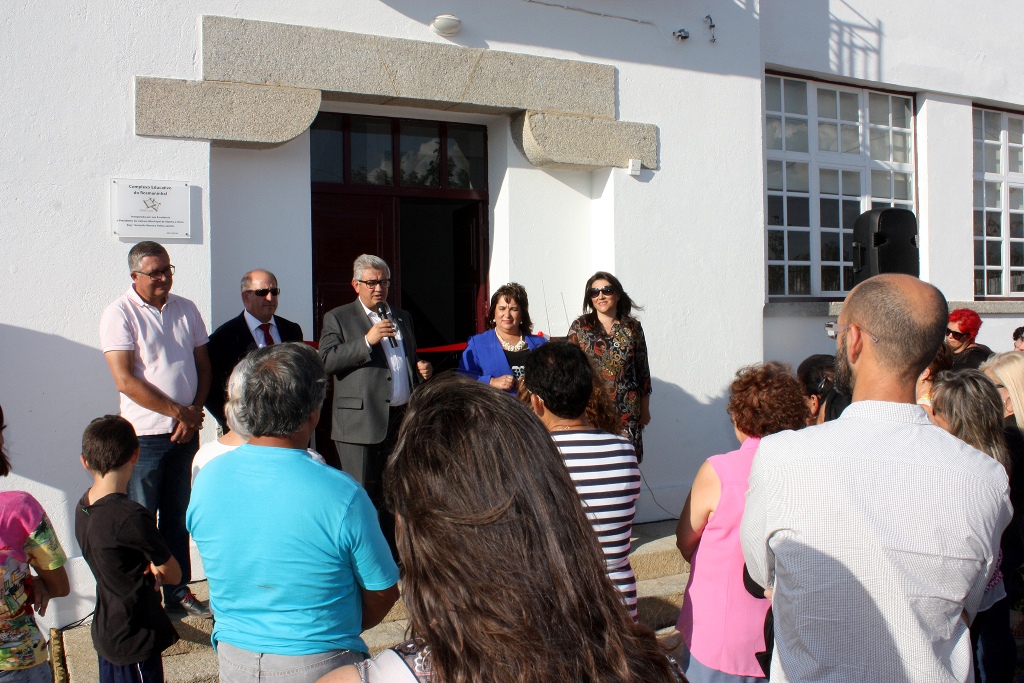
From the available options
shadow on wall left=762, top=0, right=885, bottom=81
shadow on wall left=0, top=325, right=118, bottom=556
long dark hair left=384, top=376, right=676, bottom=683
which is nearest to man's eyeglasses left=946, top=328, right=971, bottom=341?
shadow on wall left=762, top=0, right=885, bottom=81

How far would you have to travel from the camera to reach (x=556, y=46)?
584cm

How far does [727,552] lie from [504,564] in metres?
1.75

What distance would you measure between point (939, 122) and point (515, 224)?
4.55 metres

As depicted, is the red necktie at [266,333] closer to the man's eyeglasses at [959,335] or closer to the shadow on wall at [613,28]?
the shadow on wall at [613,28]

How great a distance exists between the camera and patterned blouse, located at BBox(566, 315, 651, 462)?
516 cm

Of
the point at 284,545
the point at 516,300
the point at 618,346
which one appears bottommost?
the point at 284,545

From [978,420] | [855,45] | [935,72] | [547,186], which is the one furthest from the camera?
[935,72]

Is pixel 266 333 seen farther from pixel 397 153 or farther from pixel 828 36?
pixel 828 36

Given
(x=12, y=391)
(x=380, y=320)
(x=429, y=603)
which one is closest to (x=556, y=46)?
(x=380, y=320)

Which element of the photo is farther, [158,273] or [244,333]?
[244,333]

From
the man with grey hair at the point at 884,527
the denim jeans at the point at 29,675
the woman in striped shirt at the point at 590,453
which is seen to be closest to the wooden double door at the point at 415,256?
the denim jeans at the point at 29,675

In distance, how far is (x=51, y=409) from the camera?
4430 mm

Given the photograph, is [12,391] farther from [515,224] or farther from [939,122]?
[939,122]

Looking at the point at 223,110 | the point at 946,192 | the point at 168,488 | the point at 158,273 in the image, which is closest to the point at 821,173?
the point at 946,192
